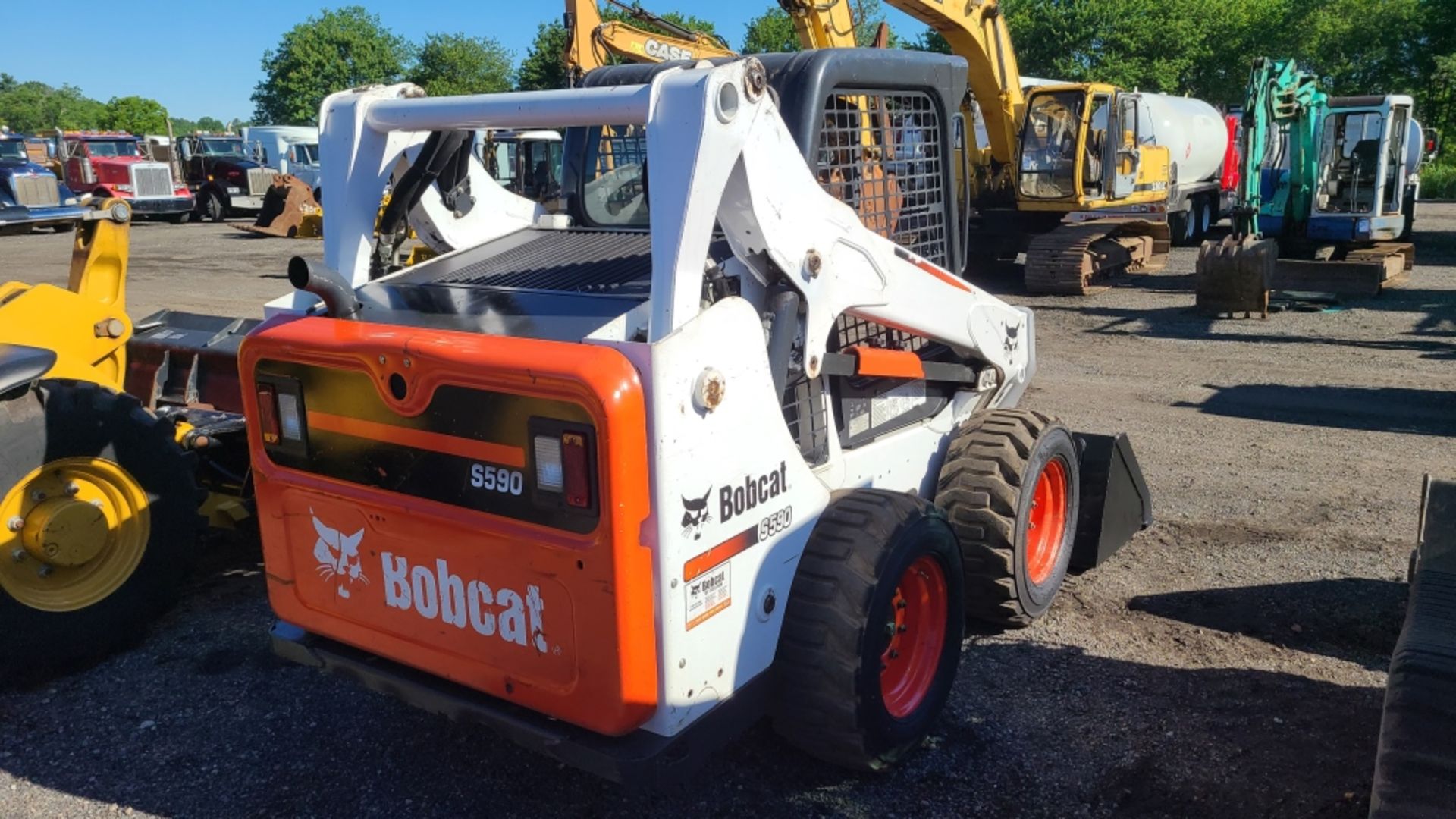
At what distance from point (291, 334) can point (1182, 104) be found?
19.7m

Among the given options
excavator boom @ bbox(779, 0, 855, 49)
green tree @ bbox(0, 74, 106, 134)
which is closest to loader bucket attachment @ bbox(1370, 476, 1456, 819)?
excavator boom @ bbox(779, 0, 855, 49)

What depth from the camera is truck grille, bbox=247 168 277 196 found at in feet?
96.1

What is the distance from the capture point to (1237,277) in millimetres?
12023

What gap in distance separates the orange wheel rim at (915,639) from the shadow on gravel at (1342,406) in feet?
17.3

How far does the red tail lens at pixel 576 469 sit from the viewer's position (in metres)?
2.54

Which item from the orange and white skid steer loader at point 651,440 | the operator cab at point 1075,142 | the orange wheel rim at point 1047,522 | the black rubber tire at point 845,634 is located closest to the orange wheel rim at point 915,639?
the orange and white skid steer loader at point 651,440

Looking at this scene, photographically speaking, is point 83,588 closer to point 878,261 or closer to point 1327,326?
point 878,261

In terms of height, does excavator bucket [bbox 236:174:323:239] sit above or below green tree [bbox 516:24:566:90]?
below

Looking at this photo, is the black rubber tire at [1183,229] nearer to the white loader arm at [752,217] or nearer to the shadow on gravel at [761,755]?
the shadow on gravel at [761,755]

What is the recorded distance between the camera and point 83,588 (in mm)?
4125

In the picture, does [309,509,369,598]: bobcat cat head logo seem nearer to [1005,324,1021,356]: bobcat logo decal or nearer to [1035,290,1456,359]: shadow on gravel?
[1005,324,1021,356]: bobcat logo decal

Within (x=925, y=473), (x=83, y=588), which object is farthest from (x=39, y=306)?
(x=925, y=473)

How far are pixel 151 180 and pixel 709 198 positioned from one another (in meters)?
30.8

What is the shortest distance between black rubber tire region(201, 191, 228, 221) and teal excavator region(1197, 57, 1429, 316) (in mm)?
25793
